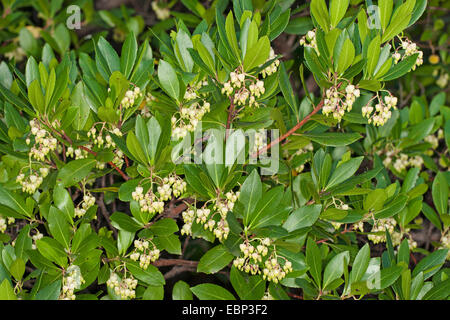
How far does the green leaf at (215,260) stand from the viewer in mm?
1600

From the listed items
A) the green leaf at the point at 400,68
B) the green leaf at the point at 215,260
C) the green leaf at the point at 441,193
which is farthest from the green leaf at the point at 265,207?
the green leaf at the point at 441,193

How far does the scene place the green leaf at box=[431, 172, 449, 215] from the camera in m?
2.09

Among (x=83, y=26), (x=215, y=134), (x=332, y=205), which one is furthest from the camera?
(x=83, y=26)

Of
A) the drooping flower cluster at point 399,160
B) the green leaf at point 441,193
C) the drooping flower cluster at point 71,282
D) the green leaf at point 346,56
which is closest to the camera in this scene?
the green leaf at point 346,56

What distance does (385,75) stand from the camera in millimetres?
1550

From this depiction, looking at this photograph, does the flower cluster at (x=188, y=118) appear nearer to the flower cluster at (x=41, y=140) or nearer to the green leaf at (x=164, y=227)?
the green leaf at (x=164, y=227)

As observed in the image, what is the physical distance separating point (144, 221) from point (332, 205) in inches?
26.0

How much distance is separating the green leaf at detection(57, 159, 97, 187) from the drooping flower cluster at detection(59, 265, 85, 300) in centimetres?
27

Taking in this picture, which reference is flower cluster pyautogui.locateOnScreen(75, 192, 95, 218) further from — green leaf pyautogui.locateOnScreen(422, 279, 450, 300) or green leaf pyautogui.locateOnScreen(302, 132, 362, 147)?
green leaf pyautogui.locateOnScreen(422, 279, 450, 300)

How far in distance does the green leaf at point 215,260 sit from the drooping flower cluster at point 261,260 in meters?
0.07

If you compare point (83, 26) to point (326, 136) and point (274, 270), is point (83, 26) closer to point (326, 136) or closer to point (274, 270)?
point (326, 136)

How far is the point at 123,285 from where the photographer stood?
1653 mm
